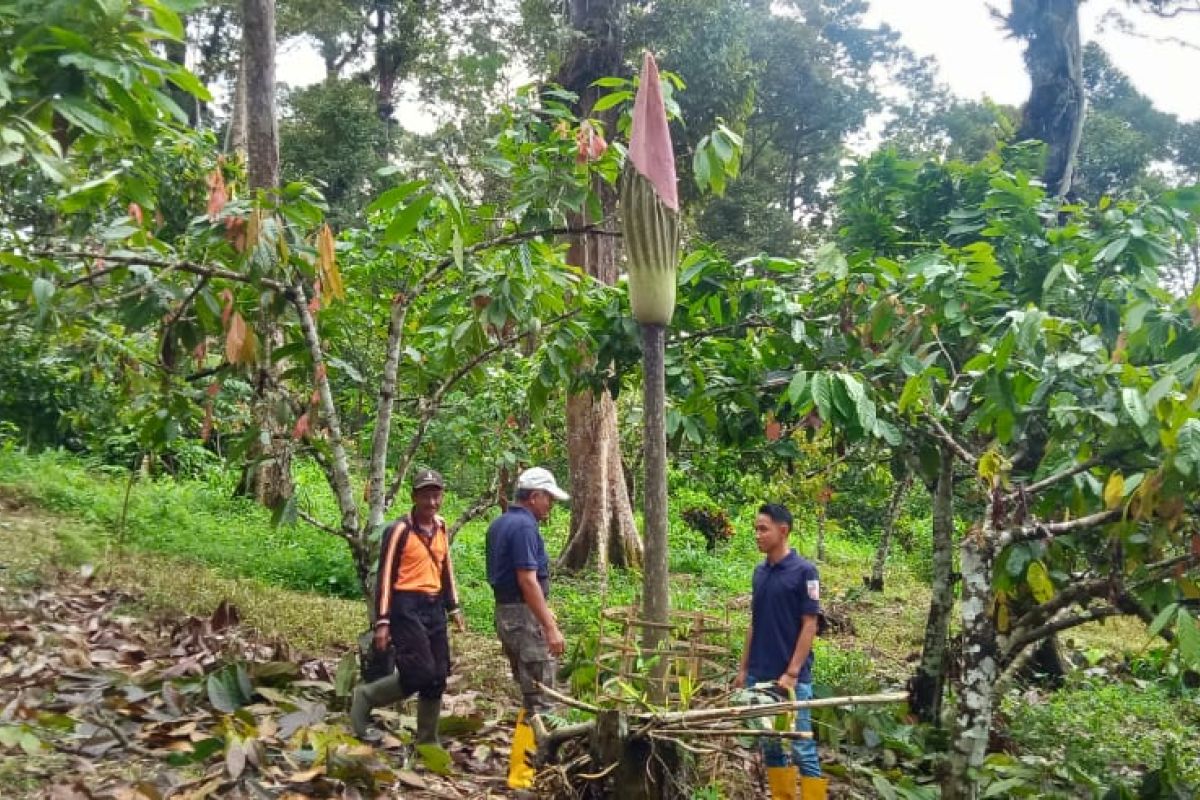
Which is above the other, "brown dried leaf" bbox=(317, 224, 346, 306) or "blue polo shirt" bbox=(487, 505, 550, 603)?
"brown dried leaf" bbox=(317, 224, 346, 306)

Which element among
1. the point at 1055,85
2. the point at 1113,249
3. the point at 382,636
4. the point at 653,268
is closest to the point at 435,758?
the point at 382,636

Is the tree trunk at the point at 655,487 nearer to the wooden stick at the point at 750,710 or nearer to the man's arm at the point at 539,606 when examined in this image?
the wooden stick at the point at 750,710

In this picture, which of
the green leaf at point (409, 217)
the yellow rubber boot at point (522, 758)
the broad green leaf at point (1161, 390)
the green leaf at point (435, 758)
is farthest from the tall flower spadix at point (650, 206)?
the green leaf at point (435, 758)

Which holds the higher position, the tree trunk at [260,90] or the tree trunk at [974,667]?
the tree trunk at [260,90]

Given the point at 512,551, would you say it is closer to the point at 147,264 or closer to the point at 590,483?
the point at 147,264

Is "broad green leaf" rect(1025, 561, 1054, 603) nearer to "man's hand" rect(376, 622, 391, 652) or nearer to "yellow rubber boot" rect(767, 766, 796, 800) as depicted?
"yellow rubber boot" rect(767, 766, 796, 800)

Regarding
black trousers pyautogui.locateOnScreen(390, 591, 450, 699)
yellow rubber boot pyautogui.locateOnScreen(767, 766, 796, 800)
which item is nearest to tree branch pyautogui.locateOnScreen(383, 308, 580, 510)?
black trousers pyautogui.locateOnScreen(390, 591, 450, 699)

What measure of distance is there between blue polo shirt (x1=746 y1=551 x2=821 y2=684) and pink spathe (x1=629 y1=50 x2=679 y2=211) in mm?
1753

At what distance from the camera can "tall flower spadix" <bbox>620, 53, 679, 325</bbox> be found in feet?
9.93

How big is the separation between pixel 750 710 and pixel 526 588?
4.92ft

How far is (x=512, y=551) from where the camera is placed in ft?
14.3

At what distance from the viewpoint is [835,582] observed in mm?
11242

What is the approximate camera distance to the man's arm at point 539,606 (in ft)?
13.9

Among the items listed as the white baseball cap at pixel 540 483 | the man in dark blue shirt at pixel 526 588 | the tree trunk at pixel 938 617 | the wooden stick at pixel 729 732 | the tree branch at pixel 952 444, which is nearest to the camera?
the wooden stick at pixel 729 732
